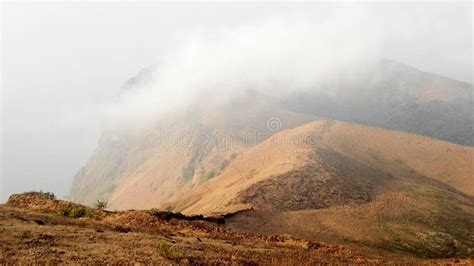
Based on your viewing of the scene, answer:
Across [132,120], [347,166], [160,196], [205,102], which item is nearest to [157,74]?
[132,120]

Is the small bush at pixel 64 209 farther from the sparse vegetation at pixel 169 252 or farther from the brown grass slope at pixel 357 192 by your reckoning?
the sparse vegetation at pixel 169 252

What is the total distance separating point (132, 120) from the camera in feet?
559

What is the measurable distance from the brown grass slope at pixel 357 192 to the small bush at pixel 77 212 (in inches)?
362

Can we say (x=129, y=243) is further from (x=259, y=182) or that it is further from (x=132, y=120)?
(x=132, y=120)

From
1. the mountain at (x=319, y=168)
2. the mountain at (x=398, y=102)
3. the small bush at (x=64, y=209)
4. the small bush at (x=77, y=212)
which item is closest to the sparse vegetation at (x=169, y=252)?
the small bush at (x=77, y=212)

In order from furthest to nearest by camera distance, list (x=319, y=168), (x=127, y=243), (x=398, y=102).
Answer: (x=398, y=102) < (x=319, y=168) < (x=127, y=243)

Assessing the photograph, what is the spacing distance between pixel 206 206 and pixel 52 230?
27699 millimetres

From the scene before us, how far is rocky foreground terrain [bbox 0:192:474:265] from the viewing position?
40.8ft

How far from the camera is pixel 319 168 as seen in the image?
154 feet

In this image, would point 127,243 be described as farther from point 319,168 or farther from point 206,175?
point 206,175

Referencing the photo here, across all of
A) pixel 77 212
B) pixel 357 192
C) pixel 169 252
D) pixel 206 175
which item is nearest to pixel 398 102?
pixel 206 175

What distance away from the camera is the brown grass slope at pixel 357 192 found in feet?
105

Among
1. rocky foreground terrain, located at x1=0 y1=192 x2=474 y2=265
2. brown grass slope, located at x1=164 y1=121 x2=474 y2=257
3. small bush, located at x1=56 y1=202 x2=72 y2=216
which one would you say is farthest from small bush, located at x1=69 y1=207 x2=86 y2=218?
brown grass slope, located at x1=164 y1=121 x2=474 y2=257

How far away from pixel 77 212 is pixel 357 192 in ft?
87.4
